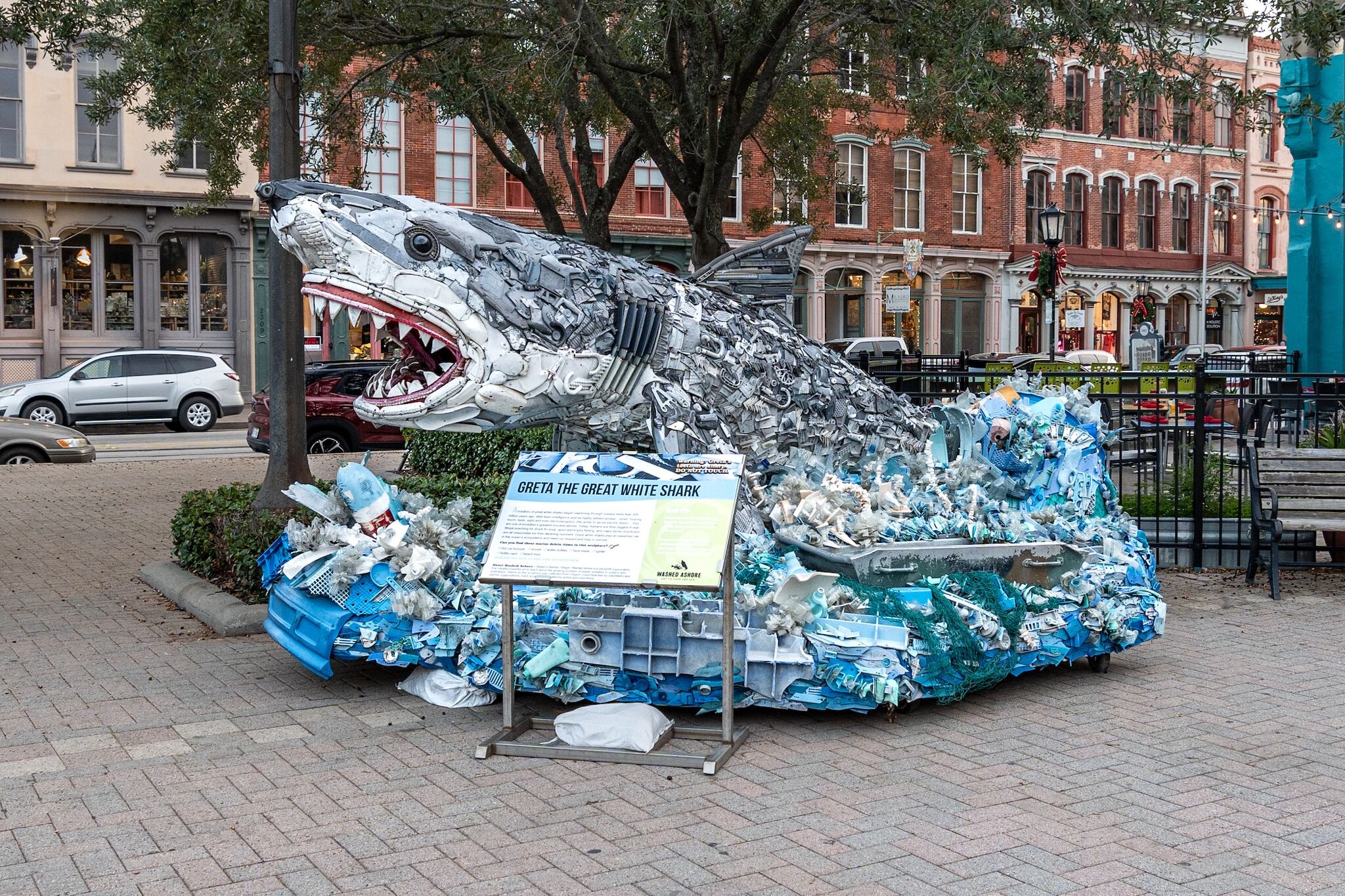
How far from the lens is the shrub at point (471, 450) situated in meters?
13.0

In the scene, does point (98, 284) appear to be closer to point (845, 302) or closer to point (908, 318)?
point (845, 302)

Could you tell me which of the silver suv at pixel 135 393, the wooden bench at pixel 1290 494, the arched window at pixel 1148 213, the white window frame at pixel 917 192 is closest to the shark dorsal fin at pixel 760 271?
the wooden bench at pixel 1290 494

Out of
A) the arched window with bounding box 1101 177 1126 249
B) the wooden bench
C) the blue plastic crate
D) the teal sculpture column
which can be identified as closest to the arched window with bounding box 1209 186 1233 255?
the arched window with bounding box 1101 177 1126 249

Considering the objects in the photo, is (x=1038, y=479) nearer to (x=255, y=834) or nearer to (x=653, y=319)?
(x=653, y=319)

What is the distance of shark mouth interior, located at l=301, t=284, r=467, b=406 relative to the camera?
6047 mm

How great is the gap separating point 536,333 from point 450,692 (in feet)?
5.66

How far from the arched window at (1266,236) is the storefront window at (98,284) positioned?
38731 millimetres

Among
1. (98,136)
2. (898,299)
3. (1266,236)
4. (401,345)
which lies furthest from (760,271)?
(1266,236)

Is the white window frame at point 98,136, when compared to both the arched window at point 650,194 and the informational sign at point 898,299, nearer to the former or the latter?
the arched window at point 650,194

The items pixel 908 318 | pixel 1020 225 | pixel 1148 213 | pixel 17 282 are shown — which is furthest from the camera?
pixel 1148 213

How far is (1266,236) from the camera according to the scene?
49.2 metres

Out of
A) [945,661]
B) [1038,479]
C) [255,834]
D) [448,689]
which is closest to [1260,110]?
[1038,479]

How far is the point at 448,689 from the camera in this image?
242 inches

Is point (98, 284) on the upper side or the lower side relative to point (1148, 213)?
lower
